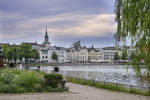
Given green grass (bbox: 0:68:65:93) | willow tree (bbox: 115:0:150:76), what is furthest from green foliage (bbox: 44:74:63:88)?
willow tree (bbox: 115:0:150:76)

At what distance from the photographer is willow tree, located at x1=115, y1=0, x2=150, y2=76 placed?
10.5 metres

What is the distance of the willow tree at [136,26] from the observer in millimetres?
10453

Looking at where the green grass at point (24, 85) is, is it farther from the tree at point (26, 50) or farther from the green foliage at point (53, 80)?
the tree at point (26, 50)

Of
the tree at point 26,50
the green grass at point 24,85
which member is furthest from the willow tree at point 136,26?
the tree at point 26,50

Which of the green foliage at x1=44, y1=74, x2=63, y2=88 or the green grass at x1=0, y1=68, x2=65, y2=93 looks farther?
the green foliage at x1=44, y1=74, x2=63, y2=88

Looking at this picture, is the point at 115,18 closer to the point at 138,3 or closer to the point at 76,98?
the point at 138,3

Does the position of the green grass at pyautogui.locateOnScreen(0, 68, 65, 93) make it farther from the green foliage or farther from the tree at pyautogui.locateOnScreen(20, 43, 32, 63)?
the tree at pyautogui.locateOnScreen(20, 43, 32, 63)

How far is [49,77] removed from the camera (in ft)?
64.4

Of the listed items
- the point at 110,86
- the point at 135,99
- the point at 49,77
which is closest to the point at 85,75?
the point at 110,86

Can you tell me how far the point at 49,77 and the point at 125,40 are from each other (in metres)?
Result: 9.58

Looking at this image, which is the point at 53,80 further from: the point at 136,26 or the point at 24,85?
the point at 136,26

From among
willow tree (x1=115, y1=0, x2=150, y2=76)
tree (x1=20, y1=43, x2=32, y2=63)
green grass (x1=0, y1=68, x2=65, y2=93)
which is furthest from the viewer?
tree (x1=20, y1=43, x2=32, y2=63)

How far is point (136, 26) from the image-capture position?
10.9 m

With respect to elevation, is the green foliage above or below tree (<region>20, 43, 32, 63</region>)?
below
